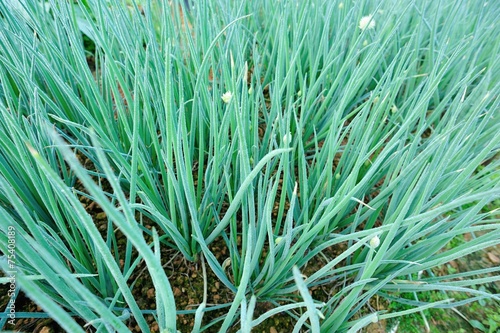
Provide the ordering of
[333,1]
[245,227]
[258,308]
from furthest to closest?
[333,1] → [258,308] → [245,227]

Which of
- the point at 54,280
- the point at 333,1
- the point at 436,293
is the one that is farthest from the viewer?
the point at 333,1

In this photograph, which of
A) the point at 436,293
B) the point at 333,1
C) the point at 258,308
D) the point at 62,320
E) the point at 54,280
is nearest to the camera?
the point at 62,320

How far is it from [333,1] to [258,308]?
799 millimetres

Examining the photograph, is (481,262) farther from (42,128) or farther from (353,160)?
(42,128)

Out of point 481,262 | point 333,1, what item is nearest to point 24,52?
point 333,1

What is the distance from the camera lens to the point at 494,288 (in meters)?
0.86

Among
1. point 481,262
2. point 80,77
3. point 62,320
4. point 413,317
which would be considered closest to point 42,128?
point 80,77

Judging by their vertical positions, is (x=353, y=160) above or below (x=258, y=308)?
above

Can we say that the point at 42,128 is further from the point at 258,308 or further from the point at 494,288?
the point at 494,288

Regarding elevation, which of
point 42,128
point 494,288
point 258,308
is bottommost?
point 494,288

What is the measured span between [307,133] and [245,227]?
15.5 inches

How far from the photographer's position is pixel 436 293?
2.61ft

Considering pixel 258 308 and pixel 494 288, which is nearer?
pixel 258 308

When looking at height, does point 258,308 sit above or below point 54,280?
below
